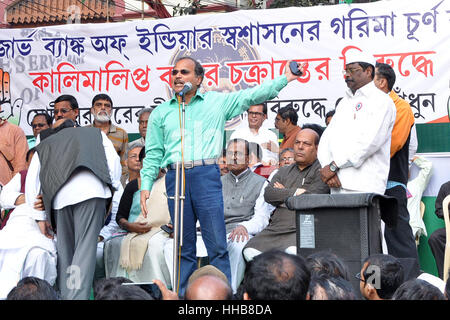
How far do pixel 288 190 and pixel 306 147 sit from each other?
403 millimetres

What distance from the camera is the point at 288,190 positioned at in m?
6.30

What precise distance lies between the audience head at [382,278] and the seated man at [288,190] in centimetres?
187

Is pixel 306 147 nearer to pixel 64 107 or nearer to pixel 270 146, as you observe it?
pixel 270 146

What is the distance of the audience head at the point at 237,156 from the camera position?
23.2ft

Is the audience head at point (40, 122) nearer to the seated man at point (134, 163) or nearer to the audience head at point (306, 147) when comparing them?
the seated man at point (134, 163)

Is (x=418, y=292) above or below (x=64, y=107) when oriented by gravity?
below

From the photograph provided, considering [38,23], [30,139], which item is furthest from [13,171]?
[38,23]

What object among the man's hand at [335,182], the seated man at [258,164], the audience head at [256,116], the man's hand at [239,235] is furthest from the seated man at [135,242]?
the man's hand at [335,182]

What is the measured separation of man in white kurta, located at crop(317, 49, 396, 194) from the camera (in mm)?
5582

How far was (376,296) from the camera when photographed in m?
4.38

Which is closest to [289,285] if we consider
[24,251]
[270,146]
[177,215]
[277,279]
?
[277,279]

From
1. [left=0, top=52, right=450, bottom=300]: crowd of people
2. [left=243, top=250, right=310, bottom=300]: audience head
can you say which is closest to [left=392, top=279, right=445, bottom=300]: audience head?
[left=243, top=250, right=310, bottom=300]: audience head

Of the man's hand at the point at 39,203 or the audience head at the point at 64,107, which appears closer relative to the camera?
the man's hand at the point at 39,203

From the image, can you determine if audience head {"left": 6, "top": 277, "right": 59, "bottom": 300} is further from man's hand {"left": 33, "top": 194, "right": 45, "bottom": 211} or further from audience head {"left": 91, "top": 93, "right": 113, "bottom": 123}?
audience head {"left": 91, "top": 93, "right": 113, "bottom": 123}
